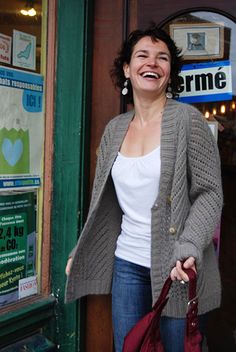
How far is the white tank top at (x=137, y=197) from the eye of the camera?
1.79 meters

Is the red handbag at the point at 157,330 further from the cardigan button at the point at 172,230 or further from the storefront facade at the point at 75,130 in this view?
the storefront facade at the point at 75,130

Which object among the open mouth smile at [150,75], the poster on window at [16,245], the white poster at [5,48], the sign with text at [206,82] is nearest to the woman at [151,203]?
the open mouth smile at [150,75]

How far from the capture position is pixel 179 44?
87.9 inches

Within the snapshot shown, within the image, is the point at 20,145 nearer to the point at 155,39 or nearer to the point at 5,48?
the point at 5,48

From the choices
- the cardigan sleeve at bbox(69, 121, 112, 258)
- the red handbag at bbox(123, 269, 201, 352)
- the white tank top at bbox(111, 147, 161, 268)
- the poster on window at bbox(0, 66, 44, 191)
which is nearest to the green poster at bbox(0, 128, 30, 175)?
the poster on window at bbox(0, 66, 44, 191)

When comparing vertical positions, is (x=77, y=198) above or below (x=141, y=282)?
above

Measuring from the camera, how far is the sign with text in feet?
7.05

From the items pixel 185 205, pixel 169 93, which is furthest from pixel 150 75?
pixel 185 205

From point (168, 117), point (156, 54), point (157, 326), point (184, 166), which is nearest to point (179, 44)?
point (156, 54)

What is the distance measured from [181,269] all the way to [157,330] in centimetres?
22

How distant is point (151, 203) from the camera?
1798 mm

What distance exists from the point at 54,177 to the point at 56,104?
0.35 meters

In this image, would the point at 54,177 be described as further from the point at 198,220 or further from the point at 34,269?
the point at 198,220

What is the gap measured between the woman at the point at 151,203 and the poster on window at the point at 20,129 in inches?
19.1
